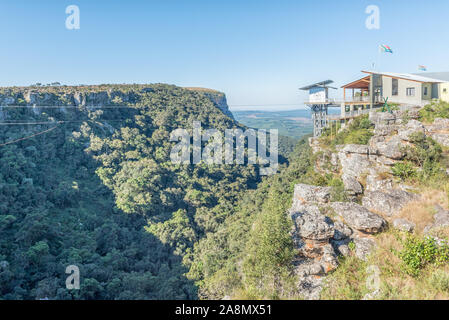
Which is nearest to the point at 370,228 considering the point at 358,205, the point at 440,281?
the point at 358,205

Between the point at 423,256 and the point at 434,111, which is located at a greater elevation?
the point at 434,111

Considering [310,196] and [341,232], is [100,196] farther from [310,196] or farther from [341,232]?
[341,232]

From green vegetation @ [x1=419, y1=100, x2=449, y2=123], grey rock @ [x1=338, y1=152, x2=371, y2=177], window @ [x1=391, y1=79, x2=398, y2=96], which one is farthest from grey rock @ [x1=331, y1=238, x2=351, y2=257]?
window @ [x1=391, y1=79, x2=398, y2=96]

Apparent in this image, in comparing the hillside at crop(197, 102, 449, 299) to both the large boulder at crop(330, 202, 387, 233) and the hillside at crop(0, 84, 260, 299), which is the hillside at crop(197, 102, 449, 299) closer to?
the large boulder at crop(330, 202, 387, 233)

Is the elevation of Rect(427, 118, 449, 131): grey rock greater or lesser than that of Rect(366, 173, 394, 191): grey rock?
greater

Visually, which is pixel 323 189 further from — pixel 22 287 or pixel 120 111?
pixel 120 111

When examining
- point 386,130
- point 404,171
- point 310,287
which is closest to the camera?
point 310,287
